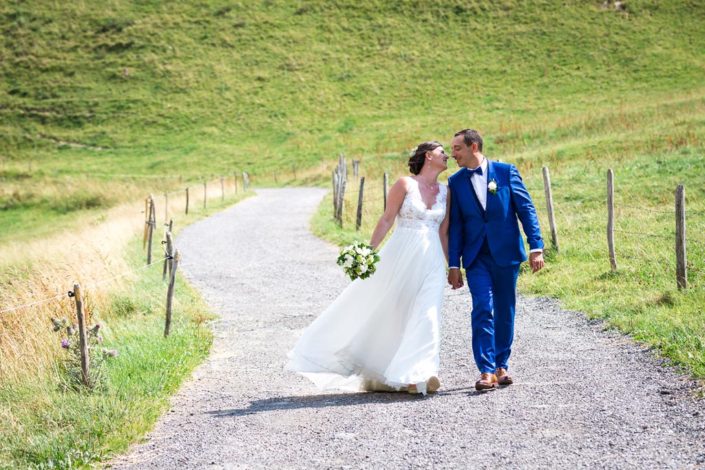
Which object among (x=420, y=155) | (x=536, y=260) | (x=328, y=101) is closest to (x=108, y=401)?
(x=420, y=155)

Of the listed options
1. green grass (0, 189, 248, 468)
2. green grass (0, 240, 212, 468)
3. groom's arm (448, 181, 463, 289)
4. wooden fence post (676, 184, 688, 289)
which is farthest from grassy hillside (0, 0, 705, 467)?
groom's arm (448, 181, 463, 289)

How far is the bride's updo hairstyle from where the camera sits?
7.64 metres

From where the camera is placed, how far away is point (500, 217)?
24.4 feet

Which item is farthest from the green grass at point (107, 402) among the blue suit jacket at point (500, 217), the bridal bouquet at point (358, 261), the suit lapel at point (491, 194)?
the suit lapel at point (491, 194)

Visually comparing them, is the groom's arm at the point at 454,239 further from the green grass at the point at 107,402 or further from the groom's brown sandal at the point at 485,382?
the green grass at the point at 107,402

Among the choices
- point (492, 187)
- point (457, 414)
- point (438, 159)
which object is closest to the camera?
point (457, 414)

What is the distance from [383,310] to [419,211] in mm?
896

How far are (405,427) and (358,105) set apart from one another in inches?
2186

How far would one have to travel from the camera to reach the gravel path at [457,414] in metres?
5.80

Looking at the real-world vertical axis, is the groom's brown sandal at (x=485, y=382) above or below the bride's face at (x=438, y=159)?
below

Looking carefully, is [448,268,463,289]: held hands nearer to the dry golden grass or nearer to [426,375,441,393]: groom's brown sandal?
[426,375,441,393]: groom's brown sandal

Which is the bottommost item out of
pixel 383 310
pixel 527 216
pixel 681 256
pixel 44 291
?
pixel 44 291

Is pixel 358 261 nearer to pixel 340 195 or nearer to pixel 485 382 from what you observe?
pixel 485 382

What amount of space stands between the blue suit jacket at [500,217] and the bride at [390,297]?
277 mm
